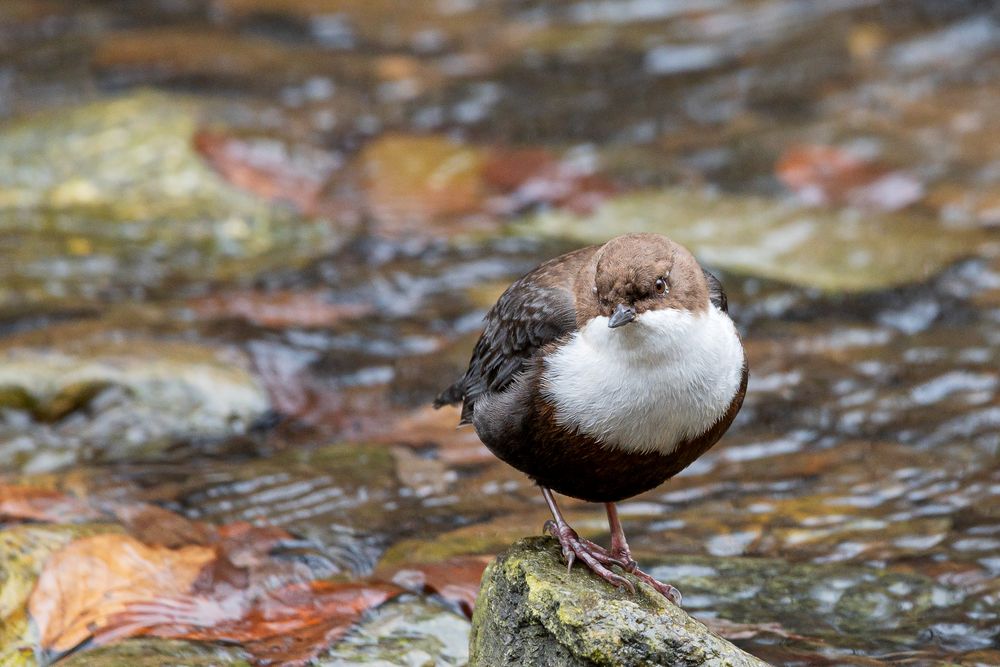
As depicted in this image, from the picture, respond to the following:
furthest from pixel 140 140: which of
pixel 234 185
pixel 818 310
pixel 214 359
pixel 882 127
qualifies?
pixel 882 127

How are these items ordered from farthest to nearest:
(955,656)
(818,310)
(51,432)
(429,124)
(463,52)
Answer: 1. (463,52)
2. (429,124)
3. (818,310)
4. (51,432)
5. (955,656)

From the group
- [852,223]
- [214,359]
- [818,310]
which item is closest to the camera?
[214,359]

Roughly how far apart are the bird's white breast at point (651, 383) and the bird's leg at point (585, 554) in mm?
365

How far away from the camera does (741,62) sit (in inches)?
405

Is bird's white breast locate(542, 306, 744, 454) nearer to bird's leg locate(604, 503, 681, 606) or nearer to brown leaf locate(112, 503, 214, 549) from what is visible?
bird's leg locate(604, 503, 681, 606)

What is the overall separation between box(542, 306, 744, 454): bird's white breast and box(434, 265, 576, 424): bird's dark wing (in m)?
0.25

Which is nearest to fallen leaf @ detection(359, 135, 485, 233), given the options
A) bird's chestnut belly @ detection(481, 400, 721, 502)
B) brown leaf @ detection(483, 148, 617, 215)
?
brown leaf @ detection(483, 148, 617, 215)

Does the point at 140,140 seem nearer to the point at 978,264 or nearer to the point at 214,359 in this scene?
the point at 214,359

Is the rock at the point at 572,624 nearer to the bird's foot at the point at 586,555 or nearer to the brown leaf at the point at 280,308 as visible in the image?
the bird's foot at the point at 586,555

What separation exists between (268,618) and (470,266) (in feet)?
11.6

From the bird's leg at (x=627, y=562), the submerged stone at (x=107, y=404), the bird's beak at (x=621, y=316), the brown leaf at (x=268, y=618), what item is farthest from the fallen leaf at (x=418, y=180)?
the bird's beak at (x=621, y=316)

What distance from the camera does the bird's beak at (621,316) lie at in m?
3.28

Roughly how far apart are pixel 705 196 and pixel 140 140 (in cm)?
392

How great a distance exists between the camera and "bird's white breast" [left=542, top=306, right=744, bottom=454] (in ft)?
11.3
